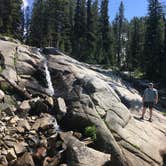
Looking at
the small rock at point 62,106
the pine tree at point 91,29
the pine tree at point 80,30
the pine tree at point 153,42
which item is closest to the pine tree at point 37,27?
the pine tree at point 80,30

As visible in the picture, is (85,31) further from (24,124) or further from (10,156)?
(10,156)

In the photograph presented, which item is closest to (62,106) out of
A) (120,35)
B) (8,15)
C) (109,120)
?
(109,120)

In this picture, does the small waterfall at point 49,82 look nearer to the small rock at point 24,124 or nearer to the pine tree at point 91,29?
the small rock at point 24,124

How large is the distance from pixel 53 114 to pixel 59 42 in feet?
219

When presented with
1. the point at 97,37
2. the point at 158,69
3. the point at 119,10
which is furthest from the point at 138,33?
the point at 158,69

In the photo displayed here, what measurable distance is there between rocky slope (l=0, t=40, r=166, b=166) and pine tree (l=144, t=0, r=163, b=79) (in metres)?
37.2

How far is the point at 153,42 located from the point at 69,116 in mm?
46896

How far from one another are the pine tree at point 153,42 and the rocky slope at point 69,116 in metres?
37.2

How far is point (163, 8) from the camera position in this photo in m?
74.7

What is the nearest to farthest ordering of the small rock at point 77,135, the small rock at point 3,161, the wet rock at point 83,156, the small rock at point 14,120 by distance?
the small rock at point 3,161
the wet rock at point 83,156
the small rock at point 14,120
the small rock at point 77,135

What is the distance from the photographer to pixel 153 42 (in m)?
68.2

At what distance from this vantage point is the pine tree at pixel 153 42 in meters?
67.1

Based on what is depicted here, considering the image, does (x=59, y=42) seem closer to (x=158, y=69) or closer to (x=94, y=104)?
(x=158, y=69)

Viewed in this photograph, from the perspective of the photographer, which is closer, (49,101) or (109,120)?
(109,120)
